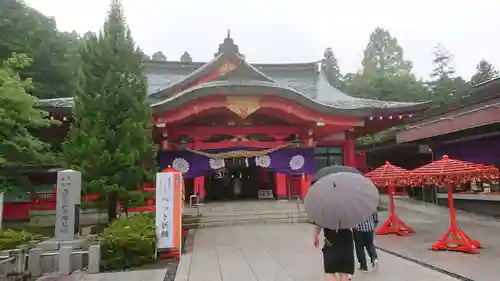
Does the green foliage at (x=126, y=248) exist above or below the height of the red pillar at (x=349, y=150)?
below

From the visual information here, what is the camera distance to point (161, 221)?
7.68 metres

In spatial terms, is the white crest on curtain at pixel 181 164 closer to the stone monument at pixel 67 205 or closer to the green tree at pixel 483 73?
the stone monument at pixel 67 205

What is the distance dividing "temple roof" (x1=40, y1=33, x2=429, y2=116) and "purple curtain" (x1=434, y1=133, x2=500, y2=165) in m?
2.31

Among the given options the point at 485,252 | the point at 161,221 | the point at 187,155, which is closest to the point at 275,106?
→ the point at 187,155

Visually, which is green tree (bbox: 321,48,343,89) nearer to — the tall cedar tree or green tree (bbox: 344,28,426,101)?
green tree (bbox: 344,28,426,101)

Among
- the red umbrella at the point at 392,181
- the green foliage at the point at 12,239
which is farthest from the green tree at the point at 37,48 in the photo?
the red umbrella at the point at 392,181

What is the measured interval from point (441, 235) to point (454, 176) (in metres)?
2.78

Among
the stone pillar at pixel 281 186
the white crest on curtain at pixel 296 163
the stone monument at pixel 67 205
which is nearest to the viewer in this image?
the stone monument at pixel 67 205

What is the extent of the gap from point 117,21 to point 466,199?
14363 millimetres

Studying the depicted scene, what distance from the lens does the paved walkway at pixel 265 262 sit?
19.5ft

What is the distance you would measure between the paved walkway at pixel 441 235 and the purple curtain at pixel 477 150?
7.02 ft

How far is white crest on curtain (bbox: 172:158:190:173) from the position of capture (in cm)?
1452

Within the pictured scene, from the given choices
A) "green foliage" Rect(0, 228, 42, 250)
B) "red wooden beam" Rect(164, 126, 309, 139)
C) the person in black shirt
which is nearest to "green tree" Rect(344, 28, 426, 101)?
"red wooden beam" Rect(164, 126, 309, 139)

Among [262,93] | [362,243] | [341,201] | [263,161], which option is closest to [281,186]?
[263,161]
